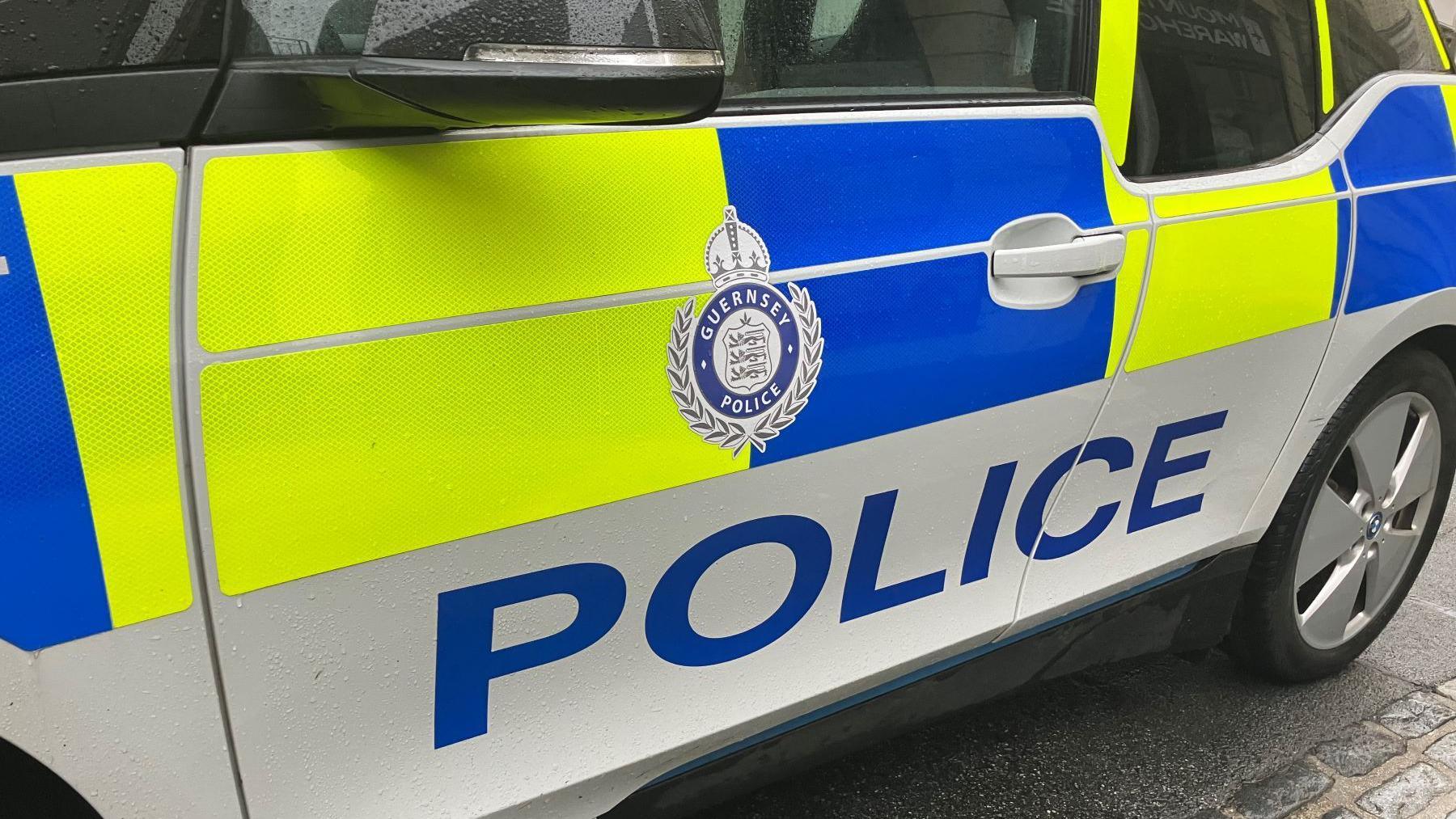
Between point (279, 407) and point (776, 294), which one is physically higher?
point (776, 294)

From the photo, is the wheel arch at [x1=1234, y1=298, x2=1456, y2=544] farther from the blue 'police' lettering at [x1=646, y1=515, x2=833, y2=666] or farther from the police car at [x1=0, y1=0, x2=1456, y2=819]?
the blue 'police' lettering at [x1=646, y1=515, x2=833, y2=666]

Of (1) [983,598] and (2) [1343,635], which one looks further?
(2) [1343,635]

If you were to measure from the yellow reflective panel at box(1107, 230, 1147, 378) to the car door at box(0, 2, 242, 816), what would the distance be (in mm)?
1217

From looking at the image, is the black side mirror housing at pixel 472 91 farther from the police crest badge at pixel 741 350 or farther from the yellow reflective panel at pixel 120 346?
the police crest badge at pixel 741 350

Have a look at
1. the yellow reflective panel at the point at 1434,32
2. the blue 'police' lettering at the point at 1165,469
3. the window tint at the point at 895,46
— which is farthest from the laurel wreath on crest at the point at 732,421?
the yellow reflective panel at the point at 1434,32

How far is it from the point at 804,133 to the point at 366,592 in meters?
0.70

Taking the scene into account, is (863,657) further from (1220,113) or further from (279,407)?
(1220,113)

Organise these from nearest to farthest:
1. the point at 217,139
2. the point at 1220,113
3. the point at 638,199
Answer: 1. the point at 217,139
2. the point at 638,199
3. the point at 1220,113

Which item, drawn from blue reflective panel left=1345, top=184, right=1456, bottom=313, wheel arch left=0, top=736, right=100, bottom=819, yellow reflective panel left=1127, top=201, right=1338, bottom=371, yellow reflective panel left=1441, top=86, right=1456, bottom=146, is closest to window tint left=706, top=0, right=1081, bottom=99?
yellow reflective panel left=1127, top=201, right=1338, bottom=371

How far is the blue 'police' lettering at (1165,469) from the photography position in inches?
72.2

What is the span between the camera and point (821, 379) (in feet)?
4.40

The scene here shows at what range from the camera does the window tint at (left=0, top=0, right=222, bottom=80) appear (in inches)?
35.6

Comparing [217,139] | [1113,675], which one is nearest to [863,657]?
[217,139]

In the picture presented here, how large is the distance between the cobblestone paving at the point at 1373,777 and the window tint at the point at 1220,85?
117 cm
